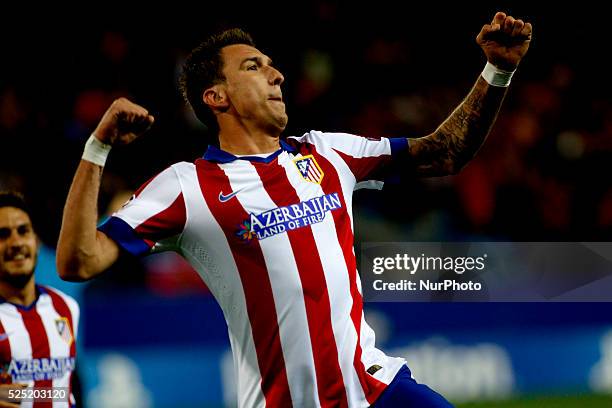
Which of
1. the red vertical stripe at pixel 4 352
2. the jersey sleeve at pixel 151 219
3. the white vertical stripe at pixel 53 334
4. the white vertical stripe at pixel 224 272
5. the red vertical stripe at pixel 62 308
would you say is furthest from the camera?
the red vertical stripe at pixel 62 308

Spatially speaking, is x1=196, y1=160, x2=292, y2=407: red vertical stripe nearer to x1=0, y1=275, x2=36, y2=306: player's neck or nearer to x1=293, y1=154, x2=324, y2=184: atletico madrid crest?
x1=293, y1=154, x2=324, y2=184: atletico madrid crest

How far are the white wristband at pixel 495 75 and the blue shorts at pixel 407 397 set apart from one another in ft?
3.51

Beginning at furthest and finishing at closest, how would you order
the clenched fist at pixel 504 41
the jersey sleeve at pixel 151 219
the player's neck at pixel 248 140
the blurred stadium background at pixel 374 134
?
the blurred stadium background at pixel 374 134 < the player's neck at pixel 248 140 < the clenched fist at pixel 504 41 < the jersey sleeve at pixel 151 219

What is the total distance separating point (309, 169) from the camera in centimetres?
328

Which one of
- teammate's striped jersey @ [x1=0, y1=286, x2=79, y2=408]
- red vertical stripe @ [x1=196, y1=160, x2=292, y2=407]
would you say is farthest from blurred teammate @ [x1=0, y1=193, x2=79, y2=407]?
red vertical stripe @ [x1=196, y1=160, x2=292, y2=407]

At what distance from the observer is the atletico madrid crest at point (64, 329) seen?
5.52m

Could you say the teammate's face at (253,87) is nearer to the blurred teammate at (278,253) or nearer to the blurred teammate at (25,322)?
the blurred teammate at (278,253)

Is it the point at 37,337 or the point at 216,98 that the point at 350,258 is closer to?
the point at 216,98

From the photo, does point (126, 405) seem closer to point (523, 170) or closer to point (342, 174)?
point (342, 174)

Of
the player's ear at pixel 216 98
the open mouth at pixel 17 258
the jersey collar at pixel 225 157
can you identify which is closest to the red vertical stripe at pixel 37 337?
the open mouth at pixel 17 258

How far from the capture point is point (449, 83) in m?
8.11

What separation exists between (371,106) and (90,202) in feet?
16.6

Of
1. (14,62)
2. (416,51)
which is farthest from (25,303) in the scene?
(416,51)

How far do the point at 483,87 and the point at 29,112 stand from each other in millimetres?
4284
